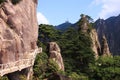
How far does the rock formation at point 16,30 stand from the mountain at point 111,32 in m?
73.9

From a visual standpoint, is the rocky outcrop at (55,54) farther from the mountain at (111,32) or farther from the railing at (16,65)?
the mountain at (111,32)

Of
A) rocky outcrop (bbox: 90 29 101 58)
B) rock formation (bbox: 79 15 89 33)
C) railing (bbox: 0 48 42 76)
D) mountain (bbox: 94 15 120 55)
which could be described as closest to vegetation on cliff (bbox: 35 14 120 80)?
rock formation (bbox: 79 15 89 33)

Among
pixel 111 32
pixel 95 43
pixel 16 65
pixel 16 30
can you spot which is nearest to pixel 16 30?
pixel 16 30

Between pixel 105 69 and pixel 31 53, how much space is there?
17.1 meters

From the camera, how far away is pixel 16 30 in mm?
51219

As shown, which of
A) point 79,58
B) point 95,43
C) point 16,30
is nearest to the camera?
point 16,30

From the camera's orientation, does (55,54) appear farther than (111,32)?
No

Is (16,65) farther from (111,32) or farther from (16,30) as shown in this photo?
(111,32)

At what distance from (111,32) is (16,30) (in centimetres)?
8720

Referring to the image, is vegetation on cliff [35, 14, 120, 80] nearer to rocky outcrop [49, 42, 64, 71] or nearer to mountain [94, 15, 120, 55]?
rocky outcrop [49, 42, 64, 71]

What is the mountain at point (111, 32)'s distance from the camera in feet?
425

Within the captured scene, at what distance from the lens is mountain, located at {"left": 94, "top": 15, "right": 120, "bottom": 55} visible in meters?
130

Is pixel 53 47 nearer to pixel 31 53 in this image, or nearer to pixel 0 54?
pixel 31 53

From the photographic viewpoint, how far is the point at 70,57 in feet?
254
